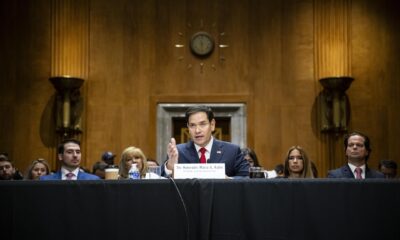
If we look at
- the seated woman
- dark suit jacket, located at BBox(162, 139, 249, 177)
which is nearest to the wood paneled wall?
the seated woman

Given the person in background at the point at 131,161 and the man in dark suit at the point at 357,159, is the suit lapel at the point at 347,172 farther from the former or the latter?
the person in background at the point at 131,161

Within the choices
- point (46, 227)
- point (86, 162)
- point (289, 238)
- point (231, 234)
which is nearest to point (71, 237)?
point (46, 227)

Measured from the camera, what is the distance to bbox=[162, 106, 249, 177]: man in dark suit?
4.69 metres

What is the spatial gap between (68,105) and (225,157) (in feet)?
16.9

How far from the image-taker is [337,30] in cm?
950

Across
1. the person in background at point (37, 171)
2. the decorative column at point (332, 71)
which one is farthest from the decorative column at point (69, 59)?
the decorative column at point (332, 71)

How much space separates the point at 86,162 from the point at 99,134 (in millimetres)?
500

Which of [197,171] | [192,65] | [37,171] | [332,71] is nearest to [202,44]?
[192,65]

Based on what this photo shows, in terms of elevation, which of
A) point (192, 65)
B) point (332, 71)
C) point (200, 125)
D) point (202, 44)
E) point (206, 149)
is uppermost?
point (202, 44)

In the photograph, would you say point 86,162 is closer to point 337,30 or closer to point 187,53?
point 187,53

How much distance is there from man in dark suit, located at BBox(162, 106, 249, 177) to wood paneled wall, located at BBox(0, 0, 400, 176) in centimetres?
475

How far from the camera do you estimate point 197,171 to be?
12.3 feet

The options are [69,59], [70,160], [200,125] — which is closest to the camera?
[200,125]

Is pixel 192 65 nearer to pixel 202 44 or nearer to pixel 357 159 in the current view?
pixel 202 44
